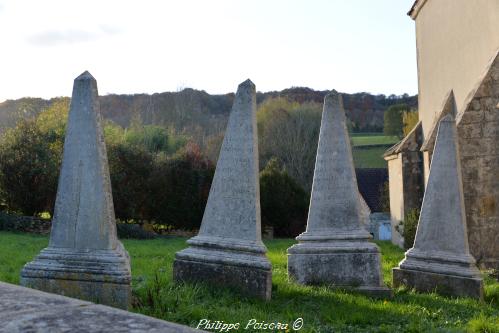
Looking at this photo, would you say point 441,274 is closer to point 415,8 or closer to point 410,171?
point 410,171

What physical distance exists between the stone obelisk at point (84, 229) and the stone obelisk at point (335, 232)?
131 inches

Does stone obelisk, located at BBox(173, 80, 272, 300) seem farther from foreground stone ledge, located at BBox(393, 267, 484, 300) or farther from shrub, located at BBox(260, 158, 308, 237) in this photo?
shrub, located at BBox(260, 158, 308, 237)

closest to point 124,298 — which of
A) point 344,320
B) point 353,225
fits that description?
point 344,320

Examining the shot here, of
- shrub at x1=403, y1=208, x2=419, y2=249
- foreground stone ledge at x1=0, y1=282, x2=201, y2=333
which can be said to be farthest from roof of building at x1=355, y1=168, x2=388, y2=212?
foreground stone ledge at x1=0, y1=282, x2=201, y2=333

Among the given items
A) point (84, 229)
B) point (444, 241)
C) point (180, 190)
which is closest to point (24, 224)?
point (180, 190)

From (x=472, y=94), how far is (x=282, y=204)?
13517 millimetres

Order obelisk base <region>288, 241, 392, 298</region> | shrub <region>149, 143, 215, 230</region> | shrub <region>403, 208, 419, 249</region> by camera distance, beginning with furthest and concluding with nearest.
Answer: shrub <region>149, 143, 215, 230</region>
shrub <region>403, 208, 419, 249</region>
obelisk base <region>288, 241, 392, 298</region>

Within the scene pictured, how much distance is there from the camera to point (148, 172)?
25.0m

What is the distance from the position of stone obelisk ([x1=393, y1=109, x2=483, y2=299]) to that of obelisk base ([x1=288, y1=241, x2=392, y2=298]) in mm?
818

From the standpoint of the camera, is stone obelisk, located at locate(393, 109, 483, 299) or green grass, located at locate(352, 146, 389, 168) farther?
green grass, located at locate(352, 146, 389, 168)

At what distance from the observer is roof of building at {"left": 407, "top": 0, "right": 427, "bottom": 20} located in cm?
1841

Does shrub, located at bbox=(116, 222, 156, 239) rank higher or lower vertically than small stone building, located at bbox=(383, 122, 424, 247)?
lower

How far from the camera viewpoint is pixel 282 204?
24562 mm

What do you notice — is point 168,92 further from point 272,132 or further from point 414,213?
point 414,213
